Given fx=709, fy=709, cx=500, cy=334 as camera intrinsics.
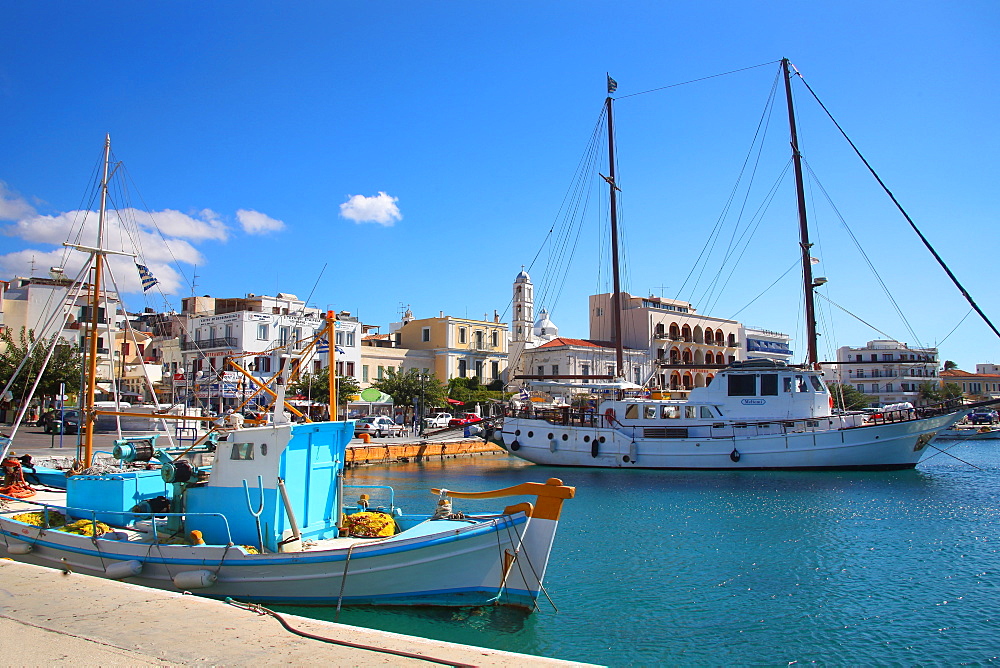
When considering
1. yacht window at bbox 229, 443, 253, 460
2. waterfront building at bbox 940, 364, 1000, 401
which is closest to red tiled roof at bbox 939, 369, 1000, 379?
waterfront building at bbox 940, 364, 1000, 401

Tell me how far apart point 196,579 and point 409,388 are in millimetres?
43926

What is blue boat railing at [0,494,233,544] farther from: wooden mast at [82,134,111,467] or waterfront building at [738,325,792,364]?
waterfront building at [738,325,792,364]

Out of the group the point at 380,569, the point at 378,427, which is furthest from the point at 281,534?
the point at 378,427

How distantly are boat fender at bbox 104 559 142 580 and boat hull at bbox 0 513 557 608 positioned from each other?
2cm

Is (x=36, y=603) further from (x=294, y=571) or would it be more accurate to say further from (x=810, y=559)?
(x=810, y=559)

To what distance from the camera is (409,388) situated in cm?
5506

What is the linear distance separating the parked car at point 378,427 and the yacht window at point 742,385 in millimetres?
21803

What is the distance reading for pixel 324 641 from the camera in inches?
293


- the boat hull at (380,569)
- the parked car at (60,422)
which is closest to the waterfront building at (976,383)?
the parked car at (60,422)

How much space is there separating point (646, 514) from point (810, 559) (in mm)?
6118

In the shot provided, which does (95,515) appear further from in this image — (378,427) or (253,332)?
(253,332)

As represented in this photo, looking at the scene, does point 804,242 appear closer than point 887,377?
Yes

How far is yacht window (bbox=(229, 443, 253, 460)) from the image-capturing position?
12008 mm

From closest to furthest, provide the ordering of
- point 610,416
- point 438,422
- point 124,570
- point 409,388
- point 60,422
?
point 124,570
point 60,422
point 610,416
point 438,422
point 409,388
